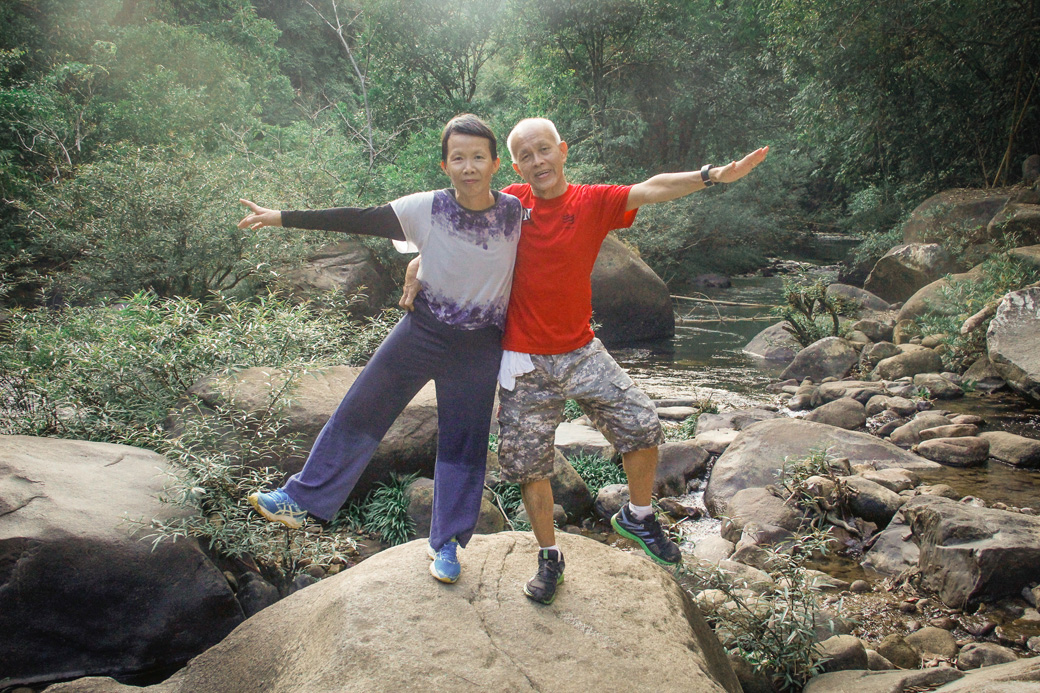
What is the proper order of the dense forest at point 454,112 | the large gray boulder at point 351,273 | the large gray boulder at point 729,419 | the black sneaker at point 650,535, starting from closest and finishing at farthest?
1. the black sneaker at point 650,535
2. the large gray boulder at point 729,419
3. the dense forest at point 454,112
4. the large gray boulder at point 351,273

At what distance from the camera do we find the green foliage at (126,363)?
183 inches

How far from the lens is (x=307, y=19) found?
78.1 feet

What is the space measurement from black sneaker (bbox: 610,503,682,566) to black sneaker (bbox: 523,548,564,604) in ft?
1.05

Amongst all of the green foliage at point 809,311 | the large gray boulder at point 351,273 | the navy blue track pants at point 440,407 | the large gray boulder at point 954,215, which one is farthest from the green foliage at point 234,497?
the large gray boulder at point 954,215

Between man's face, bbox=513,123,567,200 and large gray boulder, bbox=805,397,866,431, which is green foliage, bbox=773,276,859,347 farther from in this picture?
man's face, bbox=513,123,567,200

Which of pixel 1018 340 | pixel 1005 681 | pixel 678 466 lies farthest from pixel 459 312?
pixel 1018 340

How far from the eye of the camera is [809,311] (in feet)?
36.9

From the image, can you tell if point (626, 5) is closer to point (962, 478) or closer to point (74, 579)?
point (962, 478)

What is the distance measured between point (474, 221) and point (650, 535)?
1535mm

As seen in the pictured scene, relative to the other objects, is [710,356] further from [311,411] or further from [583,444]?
[311,411]

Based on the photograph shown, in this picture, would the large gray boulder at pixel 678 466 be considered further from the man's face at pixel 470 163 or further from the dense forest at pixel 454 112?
the dense forest at pixel 454 112

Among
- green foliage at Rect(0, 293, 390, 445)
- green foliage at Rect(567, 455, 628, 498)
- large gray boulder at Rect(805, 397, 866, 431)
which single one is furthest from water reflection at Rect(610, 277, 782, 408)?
green foliage at Rect(0, 293, 390, 445)

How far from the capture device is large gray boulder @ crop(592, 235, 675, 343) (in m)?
12.4

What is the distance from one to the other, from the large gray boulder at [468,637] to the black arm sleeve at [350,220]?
54.8 inches
